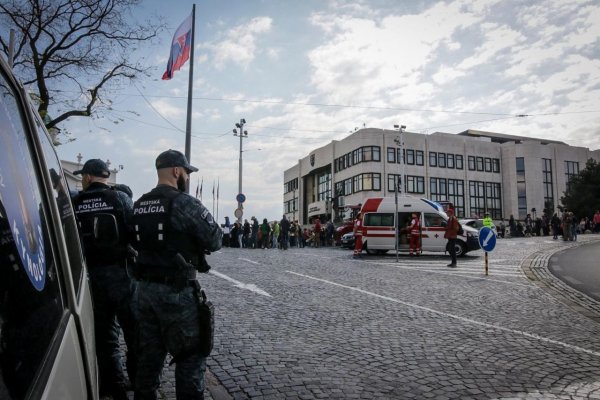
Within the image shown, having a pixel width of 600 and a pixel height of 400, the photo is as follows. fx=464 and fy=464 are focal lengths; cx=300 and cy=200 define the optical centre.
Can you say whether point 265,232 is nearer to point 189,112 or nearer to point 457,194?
point 189,112

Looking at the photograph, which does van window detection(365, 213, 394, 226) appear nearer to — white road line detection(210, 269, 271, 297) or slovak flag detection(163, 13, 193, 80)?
white road line detection(210, 269, 271, 297)

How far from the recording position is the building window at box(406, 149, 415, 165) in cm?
5704

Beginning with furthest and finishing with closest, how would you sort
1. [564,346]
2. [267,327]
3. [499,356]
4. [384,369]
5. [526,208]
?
[526,208] < [267,327] < [564,346] < [499,356] < [384,369]

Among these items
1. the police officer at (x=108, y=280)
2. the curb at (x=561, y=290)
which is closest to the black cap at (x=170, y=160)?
the police officer at (x=108, y=280)

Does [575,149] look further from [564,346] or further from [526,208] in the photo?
[564,346]

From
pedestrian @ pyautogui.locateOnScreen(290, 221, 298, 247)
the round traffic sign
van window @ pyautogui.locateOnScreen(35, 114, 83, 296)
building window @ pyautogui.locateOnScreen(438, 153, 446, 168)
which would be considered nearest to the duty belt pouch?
van window @ pyautogui.locateOnScreen(35, 114, 83, 296)

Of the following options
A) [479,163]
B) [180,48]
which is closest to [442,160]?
[479,163]

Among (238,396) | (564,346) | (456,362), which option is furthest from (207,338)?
(564,346)

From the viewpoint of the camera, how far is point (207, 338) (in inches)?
106

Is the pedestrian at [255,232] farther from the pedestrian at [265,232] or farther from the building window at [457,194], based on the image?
the building window at [457,194]

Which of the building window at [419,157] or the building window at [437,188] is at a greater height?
the building window at [419,157]

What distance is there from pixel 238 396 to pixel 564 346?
3.66 meters

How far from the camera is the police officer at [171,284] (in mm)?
2701

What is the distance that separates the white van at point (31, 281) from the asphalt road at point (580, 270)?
9337mm
